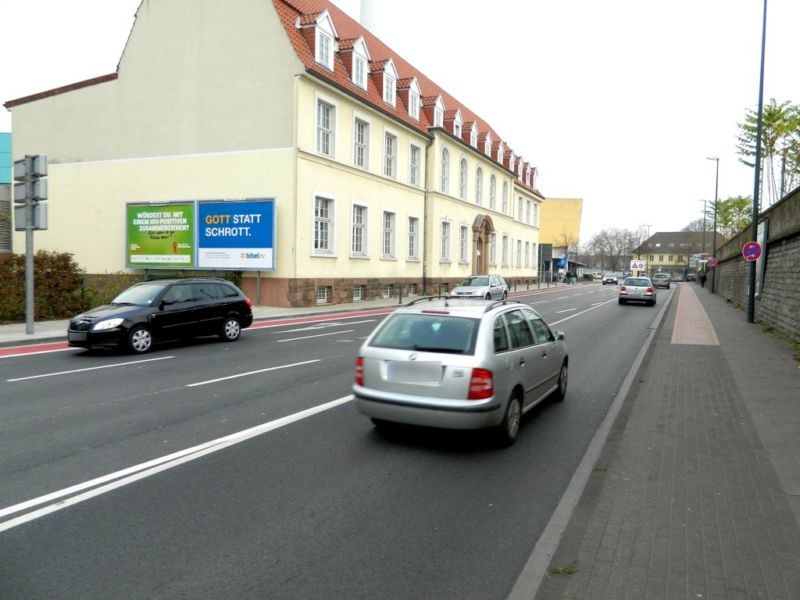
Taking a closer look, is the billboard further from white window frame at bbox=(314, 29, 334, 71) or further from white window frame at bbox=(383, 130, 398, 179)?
white window frame at bbox=(383, 130, 398, 179)

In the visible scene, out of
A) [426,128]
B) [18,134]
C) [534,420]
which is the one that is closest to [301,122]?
[426,128]

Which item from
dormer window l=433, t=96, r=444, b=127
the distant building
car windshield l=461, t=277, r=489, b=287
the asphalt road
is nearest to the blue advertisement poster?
car windshield l=461, t=277, r=489, b=287

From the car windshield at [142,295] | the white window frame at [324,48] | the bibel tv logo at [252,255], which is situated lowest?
the car windshield at [142,295]

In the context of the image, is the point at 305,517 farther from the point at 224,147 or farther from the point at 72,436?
the point at 224,147

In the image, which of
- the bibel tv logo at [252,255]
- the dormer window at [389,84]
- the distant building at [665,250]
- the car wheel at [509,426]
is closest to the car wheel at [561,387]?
the car wheel at [509,426]

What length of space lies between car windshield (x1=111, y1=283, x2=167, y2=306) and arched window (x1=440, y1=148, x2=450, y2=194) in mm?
28384

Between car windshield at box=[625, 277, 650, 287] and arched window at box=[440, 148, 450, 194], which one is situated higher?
arched window at box=[440, 148, 450, 194]

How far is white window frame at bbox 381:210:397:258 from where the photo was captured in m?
33.0

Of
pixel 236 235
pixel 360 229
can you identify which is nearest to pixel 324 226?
pixel 360 229

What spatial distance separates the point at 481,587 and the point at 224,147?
25947 mm

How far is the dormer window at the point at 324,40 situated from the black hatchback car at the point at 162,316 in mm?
15794

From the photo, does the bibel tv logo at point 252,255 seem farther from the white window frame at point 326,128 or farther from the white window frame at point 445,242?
the white window frame at point 445,242

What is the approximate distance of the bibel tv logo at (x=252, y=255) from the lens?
25.0 meters

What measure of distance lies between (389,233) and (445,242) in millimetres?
8237
